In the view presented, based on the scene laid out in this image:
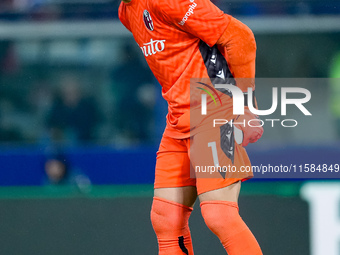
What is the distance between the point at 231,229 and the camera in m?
1.46

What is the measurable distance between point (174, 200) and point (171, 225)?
0.23 ft

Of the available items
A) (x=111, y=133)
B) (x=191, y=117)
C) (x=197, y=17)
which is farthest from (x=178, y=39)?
(x=111, y=133)

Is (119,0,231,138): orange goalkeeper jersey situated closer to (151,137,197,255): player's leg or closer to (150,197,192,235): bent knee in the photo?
(151,137,197,255): player's leg

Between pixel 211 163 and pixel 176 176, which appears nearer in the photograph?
pixel 211 163

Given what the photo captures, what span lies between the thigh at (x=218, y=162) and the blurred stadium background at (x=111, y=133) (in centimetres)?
60

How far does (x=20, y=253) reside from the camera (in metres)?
2.11

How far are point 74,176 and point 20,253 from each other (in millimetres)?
1027

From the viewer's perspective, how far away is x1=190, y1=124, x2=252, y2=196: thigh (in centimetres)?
149

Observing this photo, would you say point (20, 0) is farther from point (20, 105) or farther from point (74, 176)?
point (74, 176)

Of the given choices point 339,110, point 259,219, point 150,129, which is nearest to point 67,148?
point 150,129

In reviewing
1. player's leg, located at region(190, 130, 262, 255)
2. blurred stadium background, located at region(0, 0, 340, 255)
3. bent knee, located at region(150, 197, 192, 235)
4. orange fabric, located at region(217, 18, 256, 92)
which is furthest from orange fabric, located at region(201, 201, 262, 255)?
blurred stadium background, located at region(0, 0, 340, 255)

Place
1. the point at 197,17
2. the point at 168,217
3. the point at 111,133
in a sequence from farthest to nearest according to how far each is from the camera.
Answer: the point at 111,133, the point at 168,217, the point at 197,17

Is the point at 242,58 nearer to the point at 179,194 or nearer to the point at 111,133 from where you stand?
the point at 179,194

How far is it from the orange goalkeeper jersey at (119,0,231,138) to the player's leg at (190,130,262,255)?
8cm
